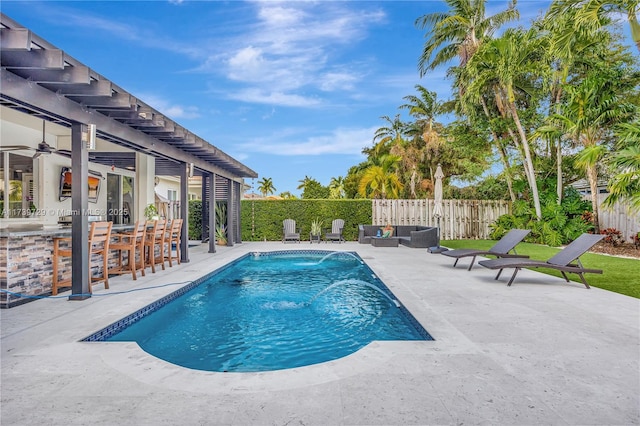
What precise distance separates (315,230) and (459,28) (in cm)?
1039

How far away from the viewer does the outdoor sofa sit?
13.1 metres

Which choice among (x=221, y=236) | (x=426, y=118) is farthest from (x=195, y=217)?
(x=426, y=118)

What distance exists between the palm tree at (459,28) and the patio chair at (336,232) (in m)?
8.29

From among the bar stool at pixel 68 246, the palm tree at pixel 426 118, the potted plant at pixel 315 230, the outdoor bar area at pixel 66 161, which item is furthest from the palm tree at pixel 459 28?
the bar stool at pixel 68 246

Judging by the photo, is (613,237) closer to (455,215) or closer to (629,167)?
(629,167)

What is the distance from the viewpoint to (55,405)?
7.96ft

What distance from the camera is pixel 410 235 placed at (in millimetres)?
13742

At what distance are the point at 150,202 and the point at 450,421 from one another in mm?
12176

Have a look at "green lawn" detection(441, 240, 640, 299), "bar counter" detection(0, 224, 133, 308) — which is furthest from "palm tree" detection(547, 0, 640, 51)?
"bar counter" detection(0, 224, 133, 308)

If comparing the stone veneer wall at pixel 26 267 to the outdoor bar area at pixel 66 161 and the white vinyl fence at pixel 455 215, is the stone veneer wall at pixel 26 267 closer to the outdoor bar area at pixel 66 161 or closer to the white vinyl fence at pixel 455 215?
the outdoor bar area at pixel 66 161

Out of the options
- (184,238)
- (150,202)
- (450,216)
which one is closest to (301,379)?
(184,238)

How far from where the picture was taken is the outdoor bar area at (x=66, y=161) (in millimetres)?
4230

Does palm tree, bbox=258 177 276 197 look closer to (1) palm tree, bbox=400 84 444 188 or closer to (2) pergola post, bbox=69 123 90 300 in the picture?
(1) palm tree, bbox=400 84 444 188

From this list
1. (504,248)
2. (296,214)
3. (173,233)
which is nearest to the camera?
(504,248)
